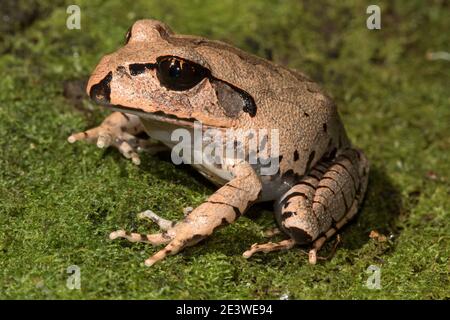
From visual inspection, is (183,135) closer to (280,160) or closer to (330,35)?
(280,160)

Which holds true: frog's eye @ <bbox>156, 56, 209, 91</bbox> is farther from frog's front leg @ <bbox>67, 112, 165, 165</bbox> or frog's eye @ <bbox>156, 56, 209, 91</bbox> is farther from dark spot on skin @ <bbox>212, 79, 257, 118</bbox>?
frog's front leg @ <bbox>67, 112, 165, 165</bbox>

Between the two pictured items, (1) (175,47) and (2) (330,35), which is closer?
(1) (175,47)

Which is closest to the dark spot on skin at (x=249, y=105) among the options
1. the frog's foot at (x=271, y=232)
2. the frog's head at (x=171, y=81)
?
the frog's head at (x=171, y=81)

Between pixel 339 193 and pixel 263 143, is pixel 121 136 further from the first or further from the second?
pixel 339 193

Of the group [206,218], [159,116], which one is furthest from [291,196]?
[159,116]

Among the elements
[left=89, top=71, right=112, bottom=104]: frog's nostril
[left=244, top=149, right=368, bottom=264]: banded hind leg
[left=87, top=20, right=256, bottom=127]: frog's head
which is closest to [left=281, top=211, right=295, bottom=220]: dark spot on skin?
[left=244, top=149, right=368, bottom=264]: banded hind leg
